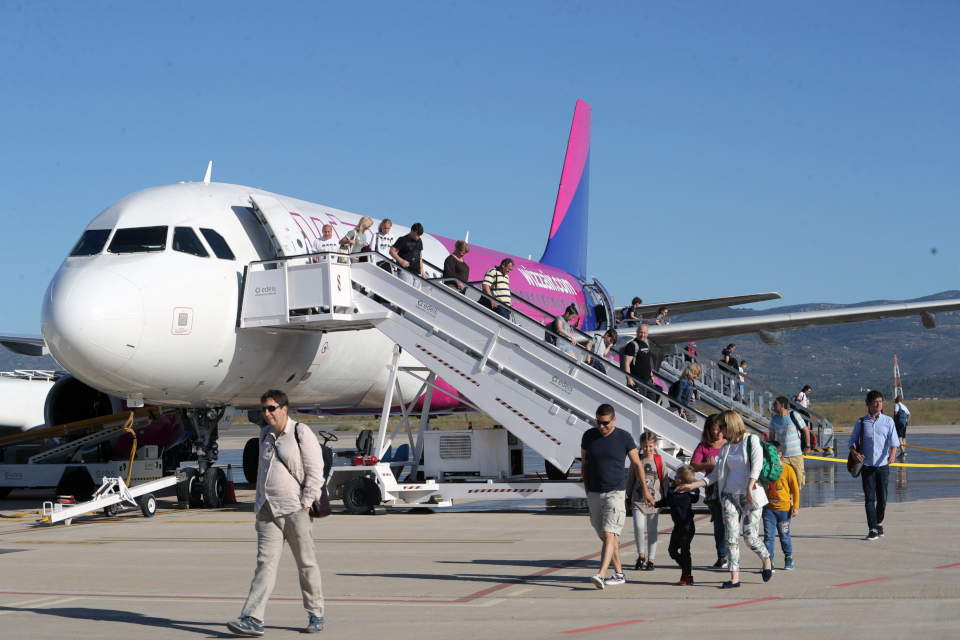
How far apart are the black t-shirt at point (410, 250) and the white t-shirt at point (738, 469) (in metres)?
7.36

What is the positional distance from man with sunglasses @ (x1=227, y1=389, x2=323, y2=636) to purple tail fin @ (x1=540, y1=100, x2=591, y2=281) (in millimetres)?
21468

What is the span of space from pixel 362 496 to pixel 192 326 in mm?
3403

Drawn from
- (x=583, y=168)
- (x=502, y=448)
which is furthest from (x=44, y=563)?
(x=583, y=168)

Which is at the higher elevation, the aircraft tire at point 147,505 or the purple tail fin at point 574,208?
the purple tail fin at point 574,208

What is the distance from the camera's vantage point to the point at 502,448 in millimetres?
15414

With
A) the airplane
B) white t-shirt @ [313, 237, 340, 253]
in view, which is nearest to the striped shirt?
the airplane

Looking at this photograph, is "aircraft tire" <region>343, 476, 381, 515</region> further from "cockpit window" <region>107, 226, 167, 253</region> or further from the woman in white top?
the woman in white top

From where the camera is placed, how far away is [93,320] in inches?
481

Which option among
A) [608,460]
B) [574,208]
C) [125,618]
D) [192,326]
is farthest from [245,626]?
[574,208]

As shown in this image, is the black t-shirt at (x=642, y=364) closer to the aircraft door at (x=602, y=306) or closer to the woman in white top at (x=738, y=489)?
the woman in white top at (x=738, y=489)

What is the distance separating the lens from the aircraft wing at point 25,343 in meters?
24.3

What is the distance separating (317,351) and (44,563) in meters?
5.81

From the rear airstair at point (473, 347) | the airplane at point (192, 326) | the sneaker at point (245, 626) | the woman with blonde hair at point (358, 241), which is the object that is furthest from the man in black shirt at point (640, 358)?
the sneaker at point (245, 626)

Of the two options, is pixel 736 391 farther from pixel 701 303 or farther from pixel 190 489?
pixel 190 489
